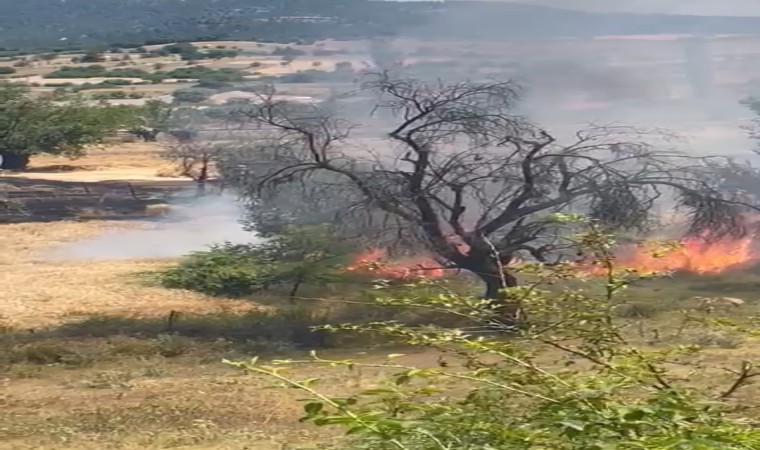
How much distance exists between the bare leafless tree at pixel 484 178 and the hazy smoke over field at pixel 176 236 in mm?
5589

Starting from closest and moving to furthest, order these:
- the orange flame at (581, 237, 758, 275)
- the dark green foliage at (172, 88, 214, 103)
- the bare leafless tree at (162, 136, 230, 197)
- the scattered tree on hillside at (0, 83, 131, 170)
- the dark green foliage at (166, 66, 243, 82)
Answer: the orange flame at (581, 237, 758, 275) → the bare leafless tree at (162, 136, 230, 197) → the scattered tree on hillside at (0, 83, 131, 170) → the dark green foliage at (172, 88, 214, 103) → the dark green foliage at (166, 66, 243, 82)

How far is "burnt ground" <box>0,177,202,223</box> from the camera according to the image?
1018 inches

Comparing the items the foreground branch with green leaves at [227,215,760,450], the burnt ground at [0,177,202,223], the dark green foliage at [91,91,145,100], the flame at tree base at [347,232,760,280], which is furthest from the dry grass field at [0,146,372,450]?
the dark green foliage at [91,91,145,100]

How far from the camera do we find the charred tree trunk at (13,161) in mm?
33719

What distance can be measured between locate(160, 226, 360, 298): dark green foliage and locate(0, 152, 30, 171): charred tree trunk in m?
17.2

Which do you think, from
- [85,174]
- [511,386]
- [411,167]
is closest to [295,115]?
[411,167]

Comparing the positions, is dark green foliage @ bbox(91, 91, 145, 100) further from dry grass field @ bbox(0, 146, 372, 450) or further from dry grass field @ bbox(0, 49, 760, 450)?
dry grass field @ bbox(0, 146, 372, 450)

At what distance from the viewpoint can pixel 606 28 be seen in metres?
23.3

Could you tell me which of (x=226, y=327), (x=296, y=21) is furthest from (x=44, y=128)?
(x=226, y=327)

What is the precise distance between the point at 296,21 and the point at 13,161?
9.56m

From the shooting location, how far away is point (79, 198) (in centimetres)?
2814

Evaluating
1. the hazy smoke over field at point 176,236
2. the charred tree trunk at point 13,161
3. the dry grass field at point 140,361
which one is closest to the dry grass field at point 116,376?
the dry grass field at point 140,361

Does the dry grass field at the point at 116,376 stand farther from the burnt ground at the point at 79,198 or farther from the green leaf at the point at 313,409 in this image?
the burnt ground at the point at 79,198

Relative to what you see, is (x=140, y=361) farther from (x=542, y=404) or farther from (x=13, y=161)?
(x=13, y=161)
